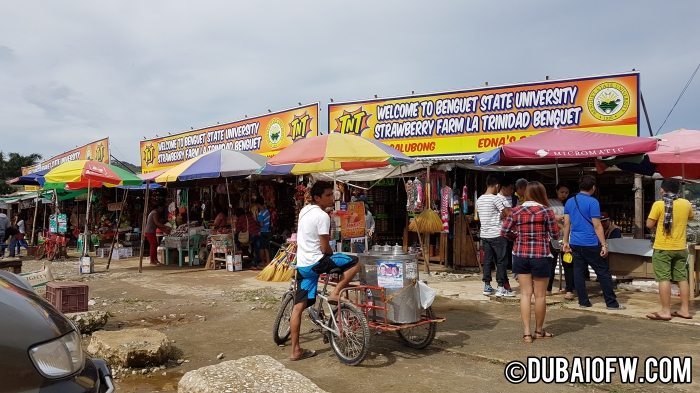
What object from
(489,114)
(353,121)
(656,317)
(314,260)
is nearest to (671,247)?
(656,317)

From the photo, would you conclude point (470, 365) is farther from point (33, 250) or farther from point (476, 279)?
point (33, 250)

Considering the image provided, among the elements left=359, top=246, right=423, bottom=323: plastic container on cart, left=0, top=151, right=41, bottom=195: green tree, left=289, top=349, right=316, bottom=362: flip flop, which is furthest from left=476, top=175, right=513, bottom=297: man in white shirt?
left=0, top=151, right=41, bottom=195: green tree

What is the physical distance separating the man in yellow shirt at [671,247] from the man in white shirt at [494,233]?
86.1 inches

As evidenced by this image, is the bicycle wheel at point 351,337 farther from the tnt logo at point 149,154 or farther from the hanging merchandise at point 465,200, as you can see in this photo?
the tnt logo at point 149,154

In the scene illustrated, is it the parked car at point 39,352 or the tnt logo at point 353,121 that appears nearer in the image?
the parked car at point 39,352

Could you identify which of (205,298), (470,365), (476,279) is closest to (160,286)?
(205,298)

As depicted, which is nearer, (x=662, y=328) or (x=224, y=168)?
(x=662, y=328)

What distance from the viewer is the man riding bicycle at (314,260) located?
515 cm

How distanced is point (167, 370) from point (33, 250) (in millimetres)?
16536

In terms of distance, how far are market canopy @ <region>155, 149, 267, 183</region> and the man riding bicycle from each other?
619 cm

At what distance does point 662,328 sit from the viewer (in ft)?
20.4

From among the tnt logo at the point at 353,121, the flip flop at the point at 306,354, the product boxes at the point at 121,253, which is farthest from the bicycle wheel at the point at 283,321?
the product boxes at the point at 121,253

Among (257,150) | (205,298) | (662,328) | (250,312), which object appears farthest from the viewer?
(257,150)

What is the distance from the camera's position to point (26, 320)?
7.97 ft
